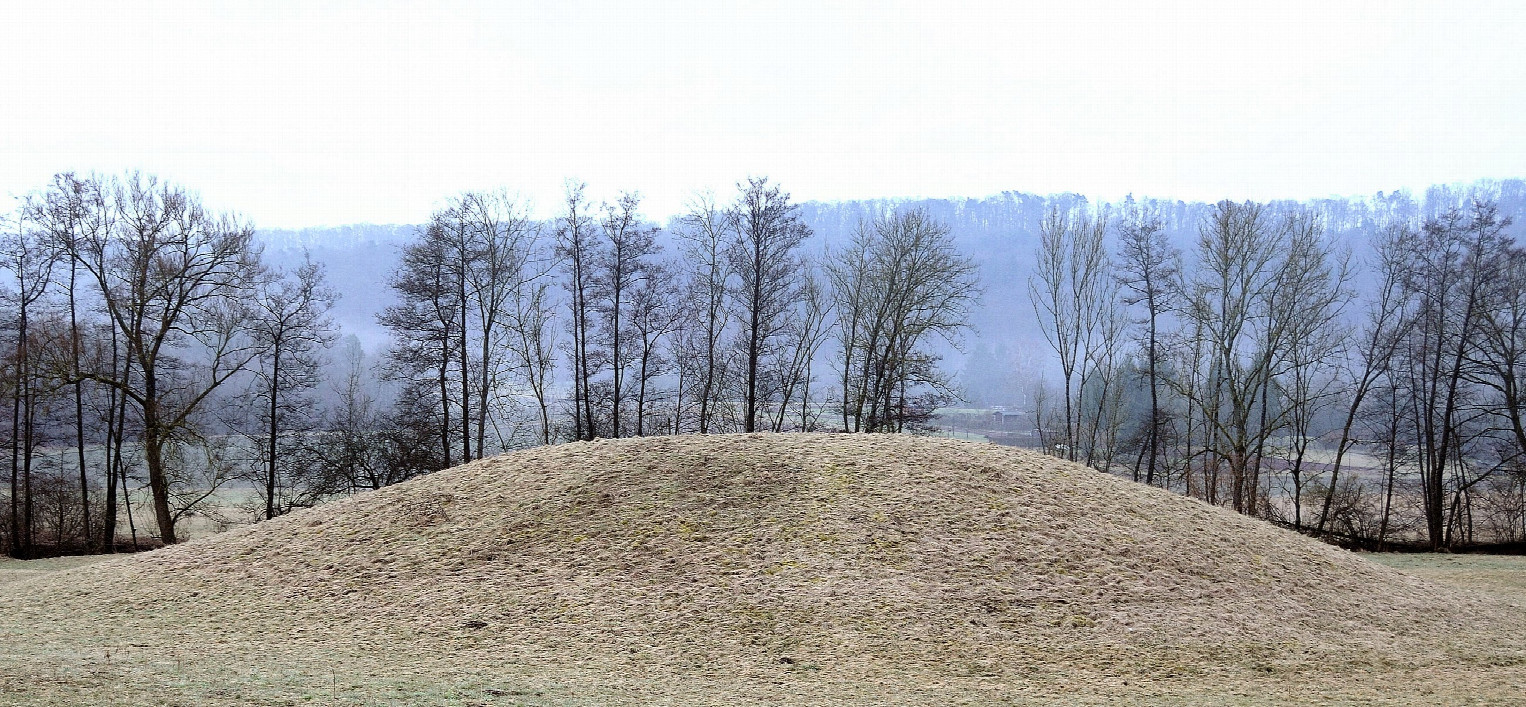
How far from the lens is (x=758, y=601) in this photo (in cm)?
777

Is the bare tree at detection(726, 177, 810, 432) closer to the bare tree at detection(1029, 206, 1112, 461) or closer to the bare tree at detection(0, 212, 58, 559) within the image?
the bare tree at detection(1029, 206, 1112, 461)

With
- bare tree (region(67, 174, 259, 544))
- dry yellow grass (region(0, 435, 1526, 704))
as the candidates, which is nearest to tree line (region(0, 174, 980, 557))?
bare tree (region(67, 174, 259, 544))

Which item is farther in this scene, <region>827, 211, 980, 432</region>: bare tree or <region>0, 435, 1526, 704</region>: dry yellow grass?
<region>827, 211, 980, 432</region>: bare tree

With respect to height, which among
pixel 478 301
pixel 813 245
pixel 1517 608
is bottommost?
pixel 1517 608

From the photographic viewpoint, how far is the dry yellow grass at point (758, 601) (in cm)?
628

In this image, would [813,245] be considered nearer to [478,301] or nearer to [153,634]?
[478,301]

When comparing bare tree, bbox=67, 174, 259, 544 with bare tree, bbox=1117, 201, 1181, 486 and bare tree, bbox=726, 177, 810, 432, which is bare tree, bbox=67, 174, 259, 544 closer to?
bare tree, bbox=726, 177, 810, 432

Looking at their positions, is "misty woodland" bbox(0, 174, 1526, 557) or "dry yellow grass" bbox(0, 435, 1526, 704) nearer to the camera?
"dry yellow grass" bbox(0, 435, 1526, 704)

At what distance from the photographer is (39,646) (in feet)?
23.1

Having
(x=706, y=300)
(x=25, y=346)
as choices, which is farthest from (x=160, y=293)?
(x=706, y=300)

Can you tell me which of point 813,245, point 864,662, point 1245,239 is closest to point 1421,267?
point 1245,239

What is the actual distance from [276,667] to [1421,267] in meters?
31.2

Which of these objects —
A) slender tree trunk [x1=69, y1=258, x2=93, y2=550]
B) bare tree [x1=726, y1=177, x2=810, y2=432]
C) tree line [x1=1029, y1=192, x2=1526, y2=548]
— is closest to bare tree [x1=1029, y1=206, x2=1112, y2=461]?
tree line [x1=1029, y1=192, x2=1526, y2=548]

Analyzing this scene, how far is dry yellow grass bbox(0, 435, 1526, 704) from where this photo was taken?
6277mm
